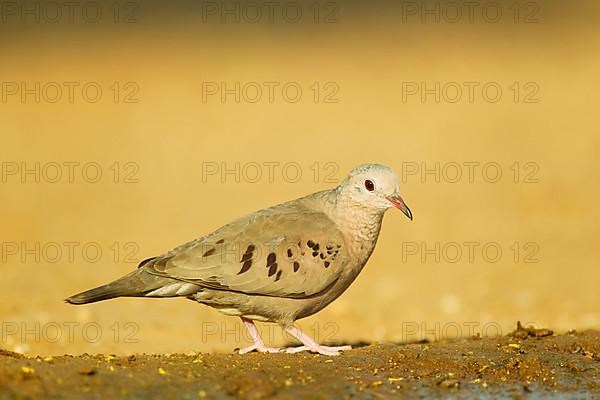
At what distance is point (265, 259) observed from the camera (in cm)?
656

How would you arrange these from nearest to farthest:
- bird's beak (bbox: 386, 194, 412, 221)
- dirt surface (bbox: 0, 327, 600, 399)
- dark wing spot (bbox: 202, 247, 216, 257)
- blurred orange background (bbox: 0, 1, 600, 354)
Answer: dirt surface (bbox: 0, 327, 600, 399) → dark wing spot (bbox: 202, 247, 216, 257) → bird's beak (bbox: 386, 194, 412, 221) → blurred orange background (bbox: 0, 1, 600, 354)

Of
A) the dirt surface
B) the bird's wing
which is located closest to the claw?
the dirt surface

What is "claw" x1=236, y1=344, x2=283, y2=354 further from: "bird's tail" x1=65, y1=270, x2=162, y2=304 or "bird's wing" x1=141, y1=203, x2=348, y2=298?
"bird's tail" x1=65, y1=270, x2=162, y2=304

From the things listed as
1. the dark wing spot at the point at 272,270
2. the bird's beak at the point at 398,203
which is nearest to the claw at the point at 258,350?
the dark wing spot at the point at 272,270

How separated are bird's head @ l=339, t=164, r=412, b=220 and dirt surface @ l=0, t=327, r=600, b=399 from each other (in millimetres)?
901

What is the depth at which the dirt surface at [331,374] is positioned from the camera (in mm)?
5113

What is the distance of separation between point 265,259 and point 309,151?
991 centimetres

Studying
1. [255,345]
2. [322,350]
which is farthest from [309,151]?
[322,350]

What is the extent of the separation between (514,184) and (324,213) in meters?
8.88

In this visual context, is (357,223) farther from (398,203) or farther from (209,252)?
(209,252)

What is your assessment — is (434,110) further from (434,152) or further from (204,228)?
(204,228)

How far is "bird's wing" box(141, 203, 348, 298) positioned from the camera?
257 inches

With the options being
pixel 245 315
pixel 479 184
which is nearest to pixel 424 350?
pixel 245 315

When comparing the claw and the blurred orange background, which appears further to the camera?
the blurred orange background
